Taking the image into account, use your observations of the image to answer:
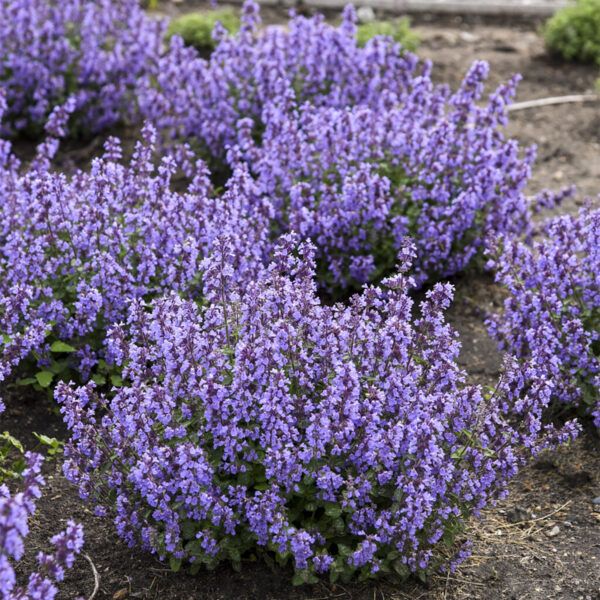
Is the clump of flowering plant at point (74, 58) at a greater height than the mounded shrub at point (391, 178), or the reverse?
the clump of flowering plant at point (74, 58)

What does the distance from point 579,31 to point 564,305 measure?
18.3 ft

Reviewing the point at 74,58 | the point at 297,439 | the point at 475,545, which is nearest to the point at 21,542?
the point at 297,439

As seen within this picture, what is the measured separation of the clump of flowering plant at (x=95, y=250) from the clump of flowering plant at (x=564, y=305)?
58.8 inches

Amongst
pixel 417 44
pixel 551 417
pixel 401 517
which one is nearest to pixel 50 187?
pixel 401 517

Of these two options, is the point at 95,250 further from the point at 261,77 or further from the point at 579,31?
the point at 579,31

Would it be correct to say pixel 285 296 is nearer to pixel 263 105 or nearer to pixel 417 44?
pixel 263 105

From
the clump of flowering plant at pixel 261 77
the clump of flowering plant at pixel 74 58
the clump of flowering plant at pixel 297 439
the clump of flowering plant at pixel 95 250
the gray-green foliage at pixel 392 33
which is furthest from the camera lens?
the gray-green foliage at pixel 392 33

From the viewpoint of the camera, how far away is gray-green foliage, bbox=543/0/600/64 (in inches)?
371

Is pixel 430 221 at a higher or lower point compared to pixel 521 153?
lower

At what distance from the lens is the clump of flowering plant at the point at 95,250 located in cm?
490

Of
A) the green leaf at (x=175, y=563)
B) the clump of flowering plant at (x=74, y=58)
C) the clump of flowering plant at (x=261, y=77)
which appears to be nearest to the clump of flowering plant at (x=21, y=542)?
the green leaf at (x=175, y=563)

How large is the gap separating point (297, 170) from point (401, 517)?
278 centimetres

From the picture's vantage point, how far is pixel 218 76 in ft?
22.9

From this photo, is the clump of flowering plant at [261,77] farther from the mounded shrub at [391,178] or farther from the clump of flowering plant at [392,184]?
the clump of flowering plant at [392,184]
